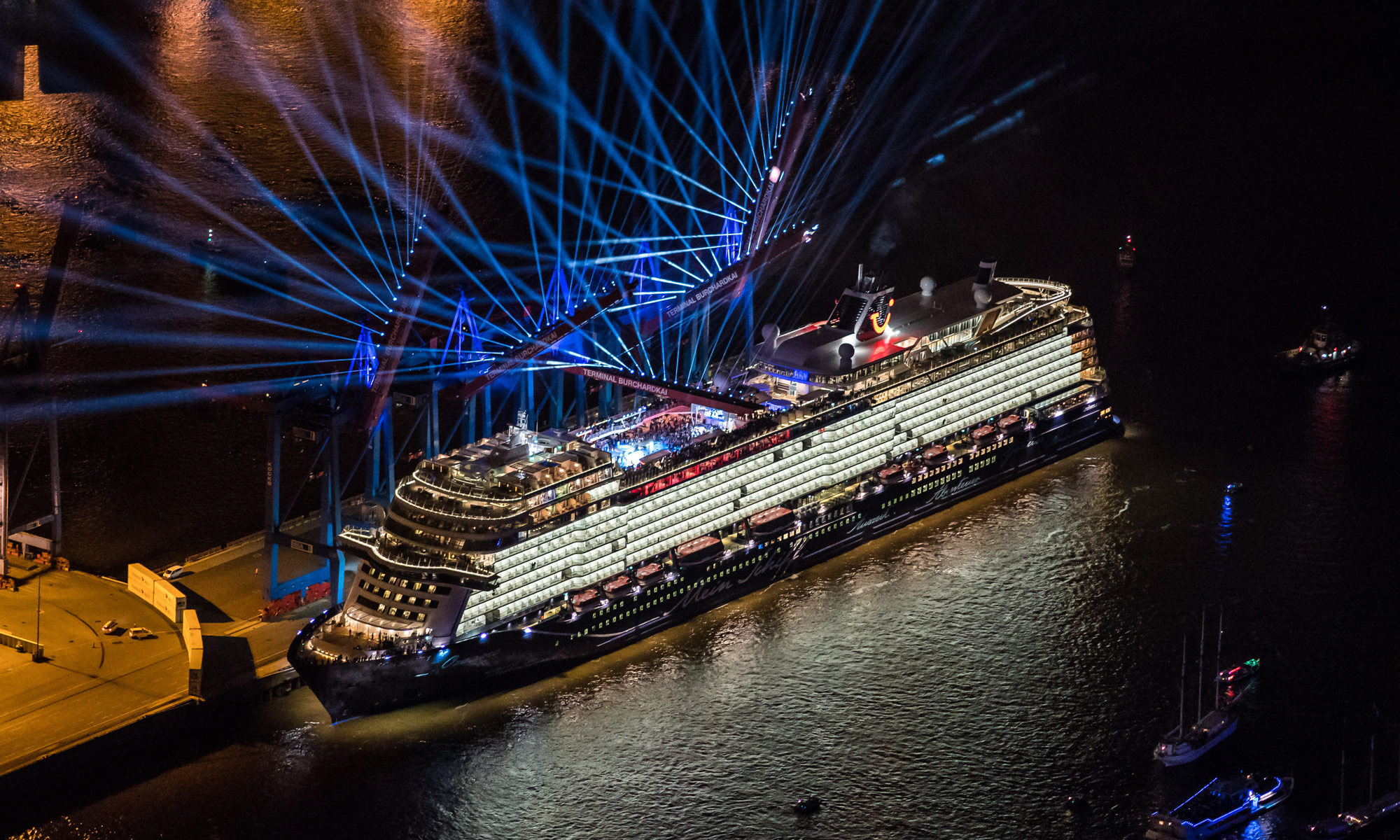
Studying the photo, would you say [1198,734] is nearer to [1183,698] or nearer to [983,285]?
[1183,698]

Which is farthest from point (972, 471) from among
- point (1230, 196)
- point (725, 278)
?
point (1230, 196)

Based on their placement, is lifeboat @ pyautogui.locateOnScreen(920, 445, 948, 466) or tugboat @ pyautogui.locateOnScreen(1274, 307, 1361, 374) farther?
tugboat @ pyautogui.locateOnScreen(1274, 307, 1361, 374)

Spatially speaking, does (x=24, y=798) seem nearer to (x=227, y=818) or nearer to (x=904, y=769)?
(x=227, y=818)

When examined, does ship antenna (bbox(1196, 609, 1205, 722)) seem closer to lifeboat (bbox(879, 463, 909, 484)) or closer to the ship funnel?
lifeboat (bbox(879, 463, 909, 484))

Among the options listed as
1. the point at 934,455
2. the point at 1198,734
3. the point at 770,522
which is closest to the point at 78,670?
the point at 770,522

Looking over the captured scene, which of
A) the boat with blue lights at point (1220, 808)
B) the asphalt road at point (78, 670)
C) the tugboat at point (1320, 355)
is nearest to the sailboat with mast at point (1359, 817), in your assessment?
the boat with blue lights at point (1220, 808)

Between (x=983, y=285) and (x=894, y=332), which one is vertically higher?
(x=983, y=285)

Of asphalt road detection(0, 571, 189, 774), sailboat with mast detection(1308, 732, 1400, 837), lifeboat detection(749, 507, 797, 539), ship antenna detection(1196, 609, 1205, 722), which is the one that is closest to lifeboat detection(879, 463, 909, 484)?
lifeboat detection(749, 507, 797, 539)
